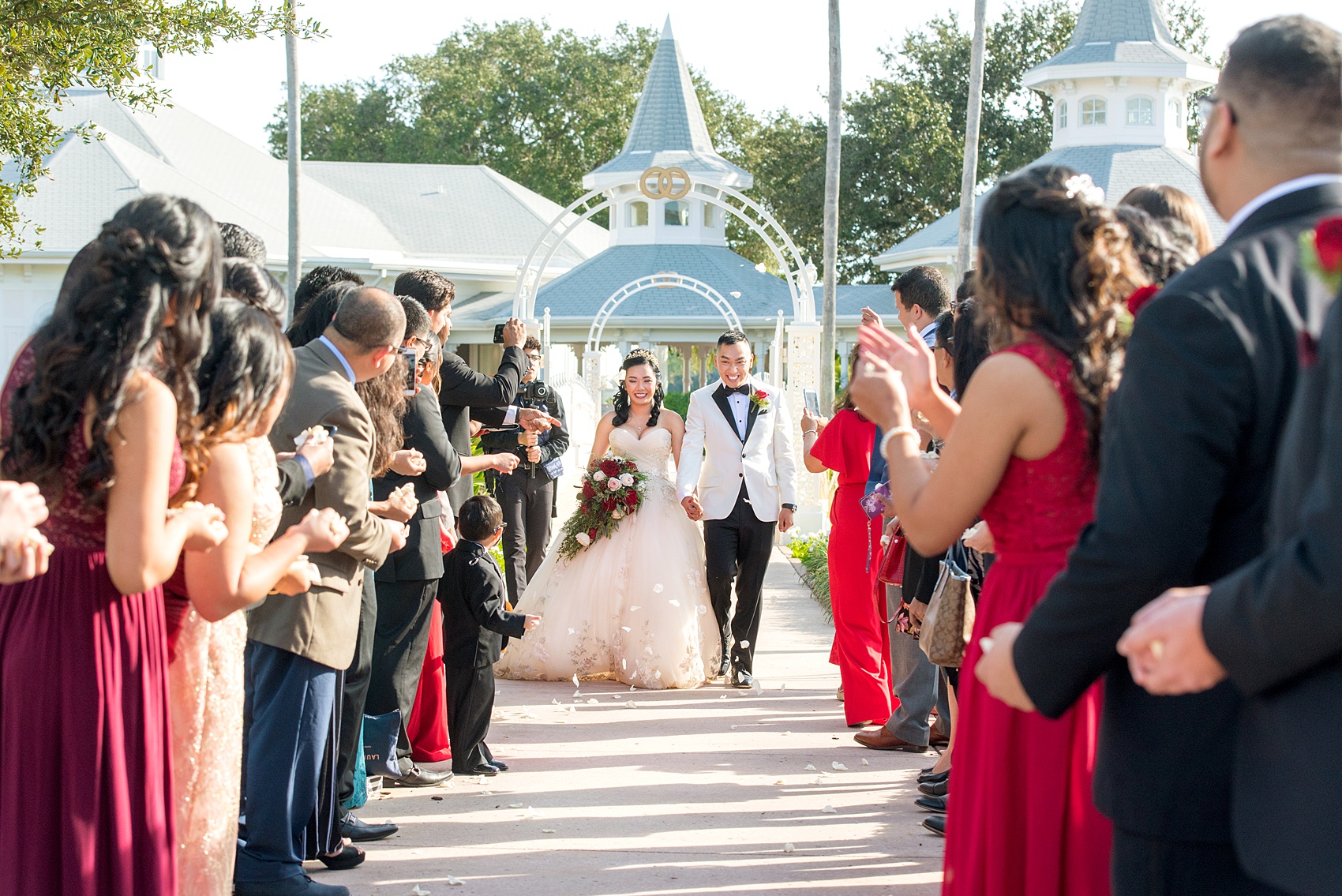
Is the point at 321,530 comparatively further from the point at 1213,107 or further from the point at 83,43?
the point at 83,43

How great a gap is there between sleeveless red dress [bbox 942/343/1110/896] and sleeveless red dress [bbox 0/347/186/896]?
1921mm

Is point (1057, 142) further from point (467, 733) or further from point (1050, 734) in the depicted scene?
point (1050, 734)

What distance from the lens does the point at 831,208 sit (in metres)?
17.7

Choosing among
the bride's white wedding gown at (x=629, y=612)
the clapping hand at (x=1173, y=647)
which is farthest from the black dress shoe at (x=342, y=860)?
the clapping hand at (x=1173, y=647)

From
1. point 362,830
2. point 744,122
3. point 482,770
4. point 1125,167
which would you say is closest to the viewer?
point 362,830

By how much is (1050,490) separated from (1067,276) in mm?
478

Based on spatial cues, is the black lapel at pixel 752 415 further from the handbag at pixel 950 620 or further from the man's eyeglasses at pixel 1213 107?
the man's eyeglasses at pixel 1213 107

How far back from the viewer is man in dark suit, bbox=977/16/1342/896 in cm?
190

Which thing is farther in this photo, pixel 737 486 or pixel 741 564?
pixel 741 564

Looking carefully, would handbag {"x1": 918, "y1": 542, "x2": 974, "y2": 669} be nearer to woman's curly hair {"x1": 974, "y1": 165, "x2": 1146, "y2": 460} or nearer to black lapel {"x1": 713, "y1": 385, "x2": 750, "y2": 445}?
woman's curly hair {"x1": 974, "y1": 165, "x2": 1146, "y2": 460}

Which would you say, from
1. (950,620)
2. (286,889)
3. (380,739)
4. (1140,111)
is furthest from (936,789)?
(1140,111)

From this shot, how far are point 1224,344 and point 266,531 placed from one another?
2.66 metres

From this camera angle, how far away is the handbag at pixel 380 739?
550cm

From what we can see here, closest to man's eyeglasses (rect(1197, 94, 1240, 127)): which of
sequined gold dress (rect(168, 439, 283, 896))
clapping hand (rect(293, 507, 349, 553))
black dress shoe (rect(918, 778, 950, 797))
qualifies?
clapping hand (rect(293, 507, 349, 553))
